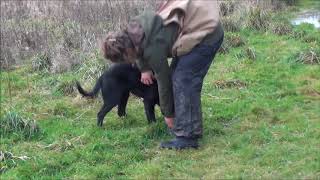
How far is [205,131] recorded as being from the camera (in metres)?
6.10

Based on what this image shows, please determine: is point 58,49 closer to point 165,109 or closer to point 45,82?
point 45,82

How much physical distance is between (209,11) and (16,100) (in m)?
3.89

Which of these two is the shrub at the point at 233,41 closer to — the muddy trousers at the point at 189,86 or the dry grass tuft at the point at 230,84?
the dry grass tuft at the point at 230,84

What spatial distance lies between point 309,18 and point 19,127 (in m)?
8.26

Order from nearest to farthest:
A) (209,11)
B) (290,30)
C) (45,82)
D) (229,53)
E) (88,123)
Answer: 1. (209,11)
2. (88,123)
3. (45,82)
4. (229,53)
5. (290,30)

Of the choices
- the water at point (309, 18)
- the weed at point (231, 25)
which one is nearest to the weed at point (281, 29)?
the weed at point (231, 25)

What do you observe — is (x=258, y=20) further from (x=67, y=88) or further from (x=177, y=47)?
(x=177, y=47)

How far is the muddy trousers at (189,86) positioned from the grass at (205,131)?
0.92 feet

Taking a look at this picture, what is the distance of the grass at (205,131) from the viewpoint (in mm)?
5184

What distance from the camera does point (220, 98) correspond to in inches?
286

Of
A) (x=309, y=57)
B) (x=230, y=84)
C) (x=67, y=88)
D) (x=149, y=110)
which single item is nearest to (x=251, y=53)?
(x=309, y=57)

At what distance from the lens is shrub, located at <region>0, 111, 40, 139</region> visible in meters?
6.44

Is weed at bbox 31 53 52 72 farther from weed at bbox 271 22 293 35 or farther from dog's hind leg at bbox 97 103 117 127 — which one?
weed at bbox 271 22 293 35

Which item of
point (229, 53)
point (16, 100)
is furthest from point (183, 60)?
point (229, 53)
